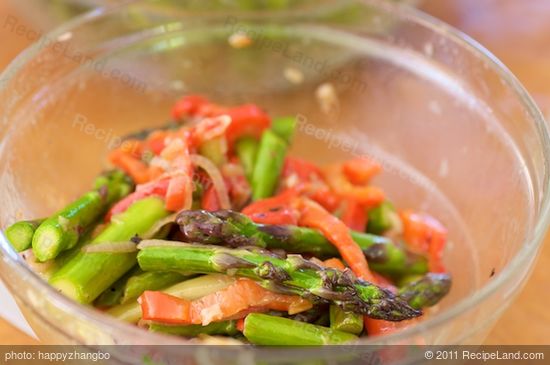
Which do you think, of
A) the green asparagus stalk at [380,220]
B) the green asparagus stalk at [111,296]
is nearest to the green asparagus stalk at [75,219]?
the green asparagus stalk at [111,296]

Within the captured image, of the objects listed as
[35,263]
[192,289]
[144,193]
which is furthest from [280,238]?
[35,263]

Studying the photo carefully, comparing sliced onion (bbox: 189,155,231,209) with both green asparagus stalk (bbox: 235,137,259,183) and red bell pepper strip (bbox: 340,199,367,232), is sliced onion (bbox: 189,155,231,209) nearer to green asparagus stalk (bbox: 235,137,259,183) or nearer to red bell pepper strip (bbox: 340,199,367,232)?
green asparagus stalk (bbox: 235,137,259,183)

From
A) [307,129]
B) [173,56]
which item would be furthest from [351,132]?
[173,56]

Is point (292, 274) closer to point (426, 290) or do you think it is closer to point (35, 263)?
→ point (426, 290)

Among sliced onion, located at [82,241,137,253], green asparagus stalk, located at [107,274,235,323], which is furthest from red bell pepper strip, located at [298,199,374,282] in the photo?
sliced onion, located at [82,241,137,253]

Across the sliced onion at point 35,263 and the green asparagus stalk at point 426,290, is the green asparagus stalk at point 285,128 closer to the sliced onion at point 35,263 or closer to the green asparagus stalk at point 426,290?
the green asparagus stalk at point 426,290
